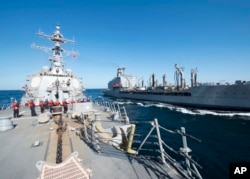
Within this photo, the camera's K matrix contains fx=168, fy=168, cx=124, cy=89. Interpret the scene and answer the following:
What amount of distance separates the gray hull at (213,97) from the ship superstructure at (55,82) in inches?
1137

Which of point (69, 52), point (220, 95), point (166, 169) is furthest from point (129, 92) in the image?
point (166, 169)

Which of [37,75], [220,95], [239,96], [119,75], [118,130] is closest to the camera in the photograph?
[118,130]

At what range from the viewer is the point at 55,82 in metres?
22.4

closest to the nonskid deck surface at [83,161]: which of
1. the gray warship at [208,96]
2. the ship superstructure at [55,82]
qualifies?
the ship superstructure at [55,82]

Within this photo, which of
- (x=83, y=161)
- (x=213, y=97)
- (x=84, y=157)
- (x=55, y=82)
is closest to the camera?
(x=83, y=161)

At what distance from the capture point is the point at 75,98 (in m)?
23.8

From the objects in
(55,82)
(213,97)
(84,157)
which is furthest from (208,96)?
(84,157)

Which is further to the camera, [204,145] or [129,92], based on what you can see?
[129,92]

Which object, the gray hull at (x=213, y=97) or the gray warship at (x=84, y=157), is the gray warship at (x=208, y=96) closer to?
the gray hull at (x=213, y=97)

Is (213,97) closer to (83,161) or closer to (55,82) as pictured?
(55,82)

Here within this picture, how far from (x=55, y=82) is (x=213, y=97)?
109 feet

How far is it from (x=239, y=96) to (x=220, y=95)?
12.5 feet

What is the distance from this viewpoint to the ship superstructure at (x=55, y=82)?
2270 centimetres

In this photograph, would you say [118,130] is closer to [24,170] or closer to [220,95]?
[24,170]
